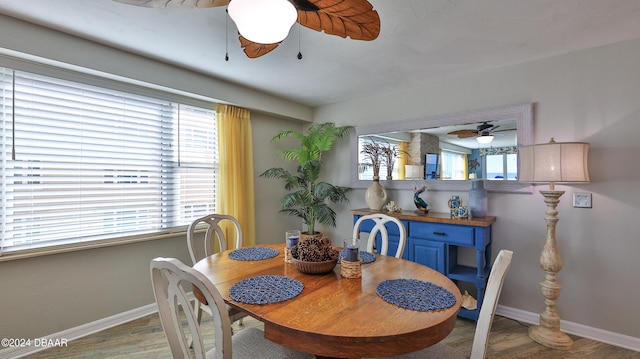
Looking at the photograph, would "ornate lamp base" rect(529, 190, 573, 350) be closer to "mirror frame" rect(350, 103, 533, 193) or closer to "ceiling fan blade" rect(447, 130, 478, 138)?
"mirror frame" rect(350, 103, 533, 193)

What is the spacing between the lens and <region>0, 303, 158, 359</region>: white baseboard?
2077mm

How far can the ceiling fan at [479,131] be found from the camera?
112 inches

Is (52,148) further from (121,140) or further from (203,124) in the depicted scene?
(203,124)

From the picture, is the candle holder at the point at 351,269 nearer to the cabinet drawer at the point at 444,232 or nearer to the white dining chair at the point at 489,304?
the white dining chair at the point at 489,304

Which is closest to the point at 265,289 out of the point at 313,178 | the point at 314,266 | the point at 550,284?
the point at 314,266

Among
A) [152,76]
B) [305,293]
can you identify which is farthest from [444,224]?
[152,76]

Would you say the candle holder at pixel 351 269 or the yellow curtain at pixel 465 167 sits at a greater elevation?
the yellow curtain at pixel 465 167

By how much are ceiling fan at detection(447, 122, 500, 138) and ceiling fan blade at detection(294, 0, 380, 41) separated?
1.93 m

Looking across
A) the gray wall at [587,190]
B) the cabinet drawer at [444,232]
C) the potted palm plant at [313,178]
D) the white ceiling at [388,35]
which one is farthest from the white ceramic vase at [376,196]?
the white ceiling at [388,35]

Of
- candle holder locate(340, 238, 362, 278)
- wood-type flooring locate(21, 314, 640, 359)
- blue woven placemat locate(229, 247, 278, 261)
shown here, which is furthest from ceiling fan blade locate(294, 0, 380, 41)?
wood-type flooring locate(21, 314, 640, 359)

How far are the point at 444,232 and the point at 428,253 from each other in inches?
10.3

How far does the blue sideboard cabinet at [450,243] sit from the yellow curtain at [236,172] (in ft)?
5.58

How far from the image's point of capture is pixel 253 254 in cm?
198

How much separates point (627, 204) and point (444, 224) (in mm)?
1330
